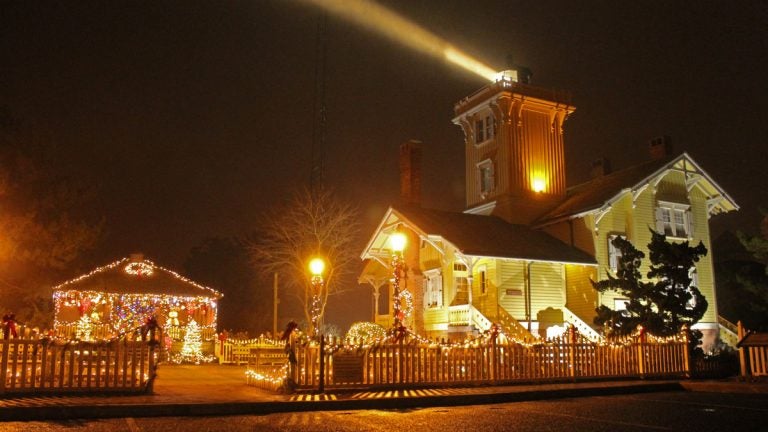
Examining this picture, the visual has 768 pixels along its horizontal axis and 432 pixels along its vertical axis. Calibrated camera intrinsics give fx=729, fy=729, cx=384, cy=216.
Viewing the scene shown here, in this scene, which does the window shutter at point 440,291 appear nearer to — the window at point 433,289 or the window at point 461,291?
the window at point 433,289

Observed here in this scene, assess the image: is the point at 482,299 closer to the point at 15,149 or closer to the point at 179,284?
the point at 179,284

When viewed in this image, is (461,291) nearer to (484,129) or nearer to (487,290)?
(487,290)

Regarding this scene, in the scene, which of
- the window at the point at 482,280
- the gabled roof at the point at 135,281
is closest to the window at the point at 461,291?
the window at the point at 482,280

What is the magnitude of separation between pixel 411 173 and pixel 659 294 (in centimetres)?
1494

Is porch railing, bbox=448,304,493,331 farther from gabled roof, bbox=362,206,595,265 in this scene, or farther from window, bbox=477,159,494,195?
window, bbox=477,159,494,195

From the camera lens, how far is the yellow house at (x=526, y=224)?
30719 millimetres

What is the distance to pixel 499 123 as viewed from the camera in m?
36.8

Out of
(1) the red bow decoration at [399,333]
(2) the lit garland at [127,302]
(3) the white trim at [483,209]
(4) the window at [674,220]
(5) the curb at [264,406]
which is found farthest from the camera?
(3) the white trim at [483,209]

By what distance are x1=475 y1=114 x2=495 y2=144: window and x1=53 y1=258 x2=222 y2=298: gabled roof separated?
15.8m

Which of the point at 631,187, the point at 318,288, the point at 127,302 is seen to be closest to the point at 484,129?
the point at 631,187

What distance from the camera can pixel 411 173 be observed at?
37406 mm

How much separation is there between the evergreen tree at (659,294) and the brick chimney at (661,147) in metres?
12.6

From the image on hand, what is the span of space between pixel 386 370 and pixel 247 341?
16588 millimetres

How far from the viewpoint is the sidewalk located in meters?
12.4
